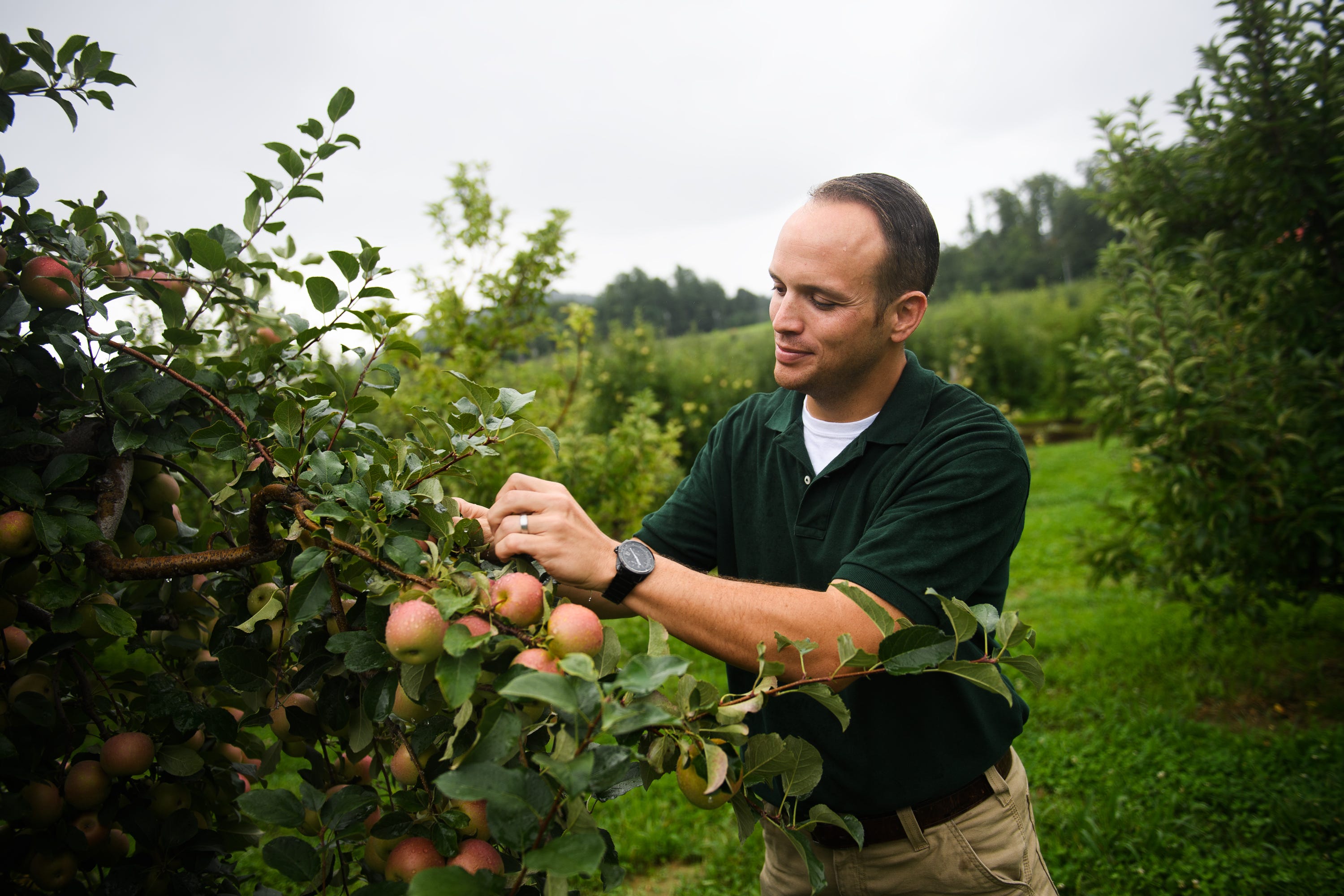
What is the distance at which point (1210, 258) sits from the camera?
3.56 m

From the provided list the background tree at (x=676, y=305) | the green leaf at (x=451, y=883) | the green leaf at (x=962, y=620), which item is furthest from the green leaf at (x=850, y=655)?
the background tree at (x=676, y=305)

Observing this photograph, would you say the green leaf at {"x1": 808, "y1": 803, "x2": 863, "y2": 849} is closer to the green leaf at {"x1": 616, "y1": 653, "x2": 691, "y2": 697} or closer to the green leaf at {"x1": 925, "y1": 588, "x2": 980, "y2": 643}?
the green leaf at {"x1": 925, "y1": 588, "x2": 980, "y2": 643}

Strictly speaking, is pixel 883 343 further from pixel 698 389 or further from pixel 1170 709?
pixel 698 389

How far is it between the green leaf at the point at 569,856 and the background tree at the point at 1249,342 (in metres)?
3.30

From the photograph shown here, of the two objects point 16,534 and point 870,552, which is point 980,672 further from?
point 16,534

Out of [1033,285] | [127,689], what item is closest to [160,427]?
[127,689]

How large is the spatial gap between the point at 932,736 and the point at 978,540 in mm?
442

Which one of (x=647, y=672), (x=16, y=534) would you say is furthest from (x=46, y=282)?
(x=647, y=672)

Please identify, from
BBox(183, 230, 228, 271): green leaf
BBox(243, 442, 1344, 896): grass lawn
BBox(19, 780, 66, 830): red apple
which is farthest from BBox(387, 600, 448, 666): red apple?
BBox(243, 442, 1344, 896): grass lawn

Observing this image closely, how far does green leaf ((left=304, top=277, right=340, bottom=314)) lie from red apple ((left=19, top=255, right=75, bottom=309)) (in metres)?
0.33

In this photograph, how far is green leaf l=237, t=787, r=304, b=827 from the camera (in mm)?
901

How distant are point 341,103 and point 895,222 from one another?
1.12 metres

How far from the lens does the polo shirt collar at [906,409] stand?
1666 millimetres

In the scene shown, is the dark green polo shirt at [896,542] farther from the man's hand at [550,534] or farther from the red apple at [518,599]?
the red apple at [518,599]
